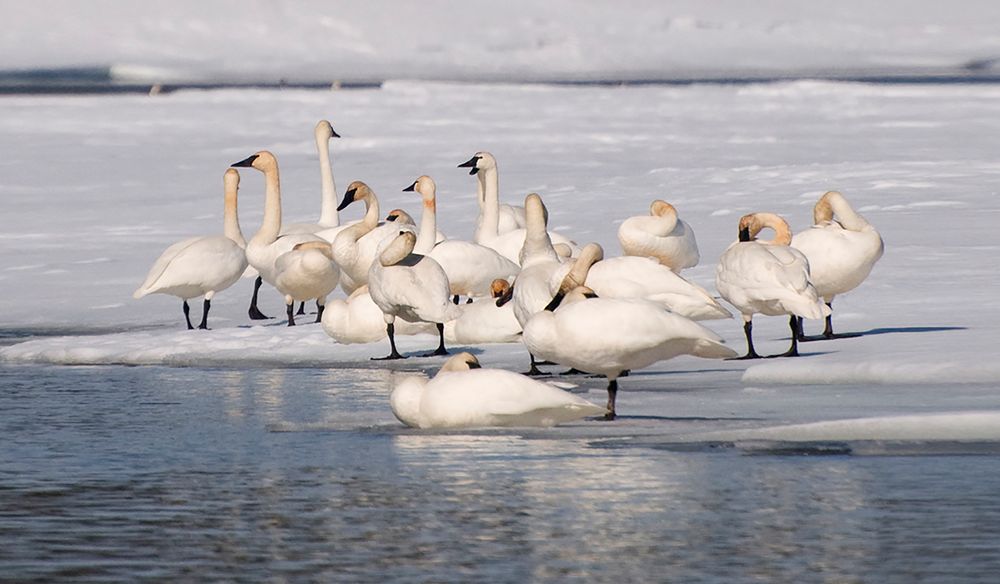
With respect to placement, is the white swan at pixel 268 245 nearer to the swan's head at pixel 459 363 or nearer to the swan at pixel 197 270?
the swan at pixel 197 270

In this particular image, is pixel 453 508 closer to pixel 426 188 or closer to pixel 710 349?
pixel 710 349

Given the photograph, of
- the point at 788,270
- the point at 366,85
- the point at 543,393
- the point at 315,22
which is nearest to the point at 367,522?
the point at 543,393

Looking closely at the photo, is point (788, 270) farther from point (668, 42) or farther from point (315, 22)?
point (315, 22)

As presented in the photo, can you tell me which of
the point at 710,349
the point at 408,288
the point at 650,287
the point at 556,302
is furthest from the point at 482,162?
the point at 710,349

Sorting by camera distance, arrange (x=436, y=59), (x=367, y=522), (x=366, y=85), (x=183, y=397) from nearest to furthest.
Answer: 1. (x=367, y=522)
2. (x=183, y=397)
3. (x=366, y=85)
4. (x=436, y=59)

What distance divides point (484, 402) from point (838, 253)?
3.72 m

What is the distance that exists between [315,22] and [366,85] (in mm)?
12706

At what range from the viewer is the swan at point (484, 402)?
7434 millimetres

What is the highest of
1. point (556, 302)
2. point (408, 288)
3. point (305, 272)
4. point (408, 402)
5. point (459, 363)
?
point (305, 272)

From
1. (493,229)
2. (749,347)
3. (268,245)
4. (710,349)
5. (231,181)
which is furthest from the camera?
(231,181)

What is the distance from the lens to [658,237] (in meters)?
12.1

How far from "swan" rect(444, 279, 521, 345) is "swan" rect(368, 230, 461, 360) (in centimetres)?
26

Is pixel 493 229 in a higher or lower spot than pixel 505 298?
higher

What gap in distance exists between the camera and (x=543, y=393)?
24.4 feet
